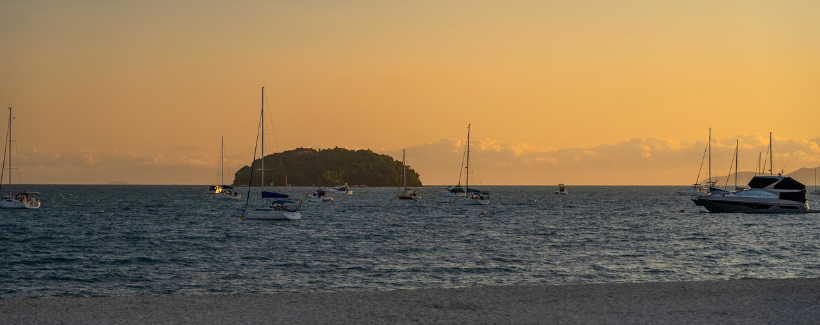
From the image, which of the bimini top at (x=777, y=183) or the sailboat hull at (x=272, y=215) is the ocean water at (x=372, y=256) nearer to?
the sailboat hull at (x=272, y=215)

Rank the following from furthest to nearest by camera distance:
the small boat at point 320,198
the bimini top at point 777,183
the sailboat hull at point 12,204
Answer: the small boat at point 320,198 < the sailboat hull at point 12,204 < the bimini top at point 777,183

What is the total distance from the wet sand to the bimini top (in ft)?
219

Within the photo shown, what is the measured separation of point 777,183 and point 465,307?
72.1 meters

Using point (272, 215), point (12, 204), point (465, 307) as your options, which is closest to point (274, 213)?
Result: point (272, 215)

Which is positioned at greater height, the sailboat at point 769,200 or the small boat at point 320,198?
the sailboat at point 769,200

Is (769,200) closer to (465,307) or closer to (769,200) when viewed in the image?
(769,200)

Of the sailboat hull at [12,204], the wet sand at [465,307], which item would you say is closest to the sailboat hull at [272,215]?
the sailboat hull at [12,204]

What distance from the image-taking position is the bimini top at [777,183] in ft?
235

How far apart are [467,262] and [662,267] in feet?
28.0

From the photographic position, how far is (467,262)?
30859 millimetres

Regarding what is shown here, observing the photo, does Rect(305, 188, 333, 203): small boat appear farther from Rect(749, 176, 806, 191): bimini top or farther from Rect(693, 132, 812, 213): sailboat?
Rect(749, 176, 806, 191): bimini top

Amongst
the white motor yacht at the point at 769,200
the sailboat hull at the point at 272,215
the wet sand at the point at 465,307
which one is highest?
the white motor yacht at the point at 769,200

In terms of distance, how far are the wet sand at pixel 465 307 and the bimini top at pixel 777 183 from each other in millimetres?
66845

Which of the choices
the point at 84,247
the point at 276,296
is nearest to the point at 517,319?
the point at 276,296
